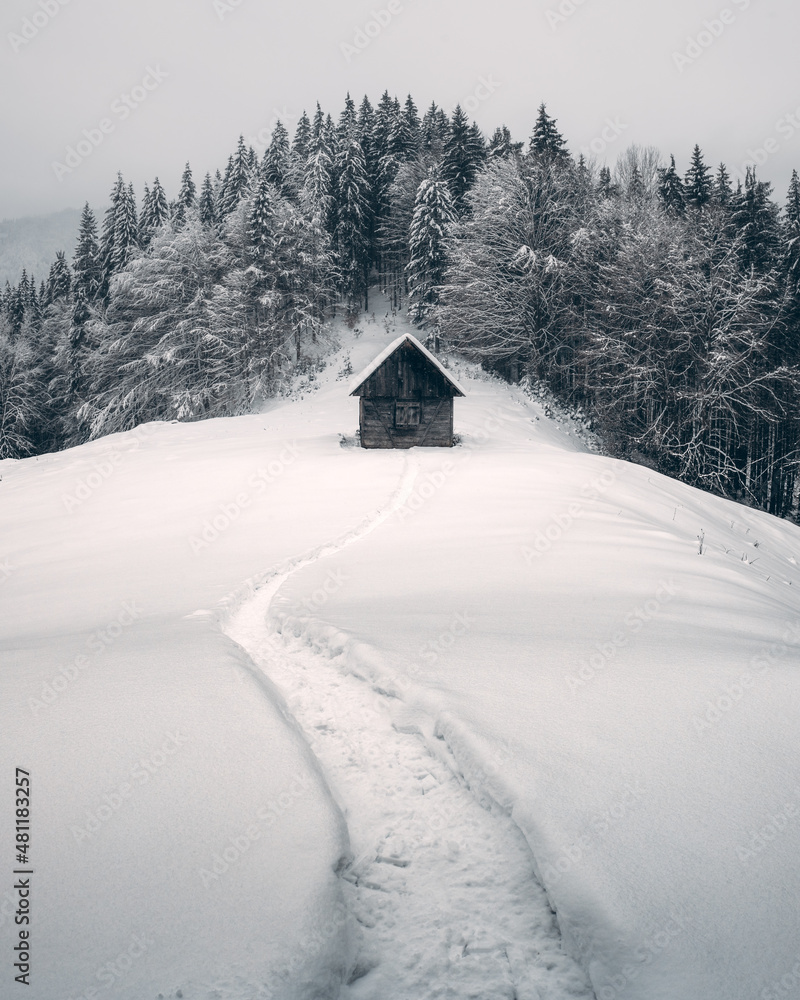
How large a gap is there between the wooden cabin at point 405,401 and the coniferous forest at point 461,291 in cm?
734

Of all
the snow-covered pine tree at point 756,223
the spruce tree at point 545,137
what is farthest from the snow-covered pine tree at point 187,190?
the snow-covered pine tree at point 756,223

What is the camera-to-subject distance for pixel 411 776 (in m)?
3.71

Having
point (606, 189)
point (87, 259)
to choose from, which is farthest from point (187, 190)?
point (606, 189)

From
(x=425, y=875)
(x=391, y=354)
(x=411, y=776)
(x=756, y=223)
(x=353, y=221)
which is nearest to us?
(x=425, y=875)

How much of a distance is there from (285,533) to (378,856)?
7813mm

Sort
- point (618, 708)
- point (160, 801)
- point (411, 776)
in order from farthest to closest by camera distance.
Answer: point (618, 708), point (411, 776), point (160, 801)

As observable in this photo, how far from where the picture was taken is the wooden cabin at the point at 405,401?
22203 millimetres

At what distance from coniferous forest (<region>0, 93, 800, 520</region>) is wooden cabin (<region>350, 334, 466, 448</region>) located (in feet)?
24.1

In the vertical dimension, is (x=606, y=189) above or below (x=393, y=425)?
above

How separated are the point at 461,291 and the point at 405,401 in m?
11.8

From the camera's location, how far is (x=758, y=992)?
210cm

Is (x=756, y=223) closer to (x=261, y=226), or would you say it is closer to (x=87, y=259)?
(x=261, y=226)

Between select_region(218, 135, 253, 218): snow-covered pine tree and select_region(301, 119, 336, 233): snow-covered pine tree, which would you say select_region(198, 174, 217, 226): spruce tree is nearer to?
select_region(218, 135, 253, 218): snow-covered pine tree

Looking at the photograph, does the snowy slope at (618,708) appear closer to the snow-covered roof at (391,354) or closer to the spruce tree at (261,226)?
the snow-covered roof at (391,354)
